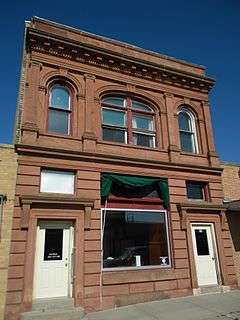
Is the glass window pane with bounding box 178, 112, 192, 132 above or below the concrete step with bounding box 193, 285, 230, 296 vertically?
above

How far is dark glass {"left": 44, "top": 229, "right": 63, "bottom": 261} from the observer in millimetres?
9961

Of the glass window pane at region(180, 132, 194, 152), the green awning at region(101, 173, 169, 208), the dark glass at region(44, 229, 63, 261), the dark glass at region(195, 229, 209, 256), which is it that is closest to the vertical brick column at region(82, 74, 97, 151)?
the green awning at region(101, 173, 169, 208)

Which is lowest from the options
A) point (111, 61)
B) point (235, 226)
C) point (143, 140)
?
point (235, 226)

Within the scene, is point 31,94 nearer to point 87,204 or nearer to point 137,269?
point 87,204

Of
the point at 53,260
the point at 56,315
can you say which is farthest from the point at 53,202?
the point at 56,315

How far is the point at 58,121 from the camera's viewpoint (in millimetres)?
11883

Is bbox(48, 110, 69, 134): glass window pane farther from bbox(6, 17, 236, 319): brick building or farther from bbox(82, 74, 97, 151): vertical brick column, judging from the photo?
bbox(82, 74, 97, 151): vertical brick column

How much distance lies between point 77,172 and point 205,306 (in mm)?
6048

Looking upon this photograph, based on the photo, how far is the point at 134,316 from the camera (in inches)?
353

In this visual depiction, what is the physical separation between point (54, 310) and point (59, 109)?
6.98 meters

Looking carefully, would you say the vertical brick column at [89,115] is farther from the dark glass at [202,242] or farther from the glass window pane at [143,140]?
the dark glass at [202,242]

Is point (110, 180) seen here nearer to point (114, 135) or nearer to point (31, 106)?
point (114, 135)

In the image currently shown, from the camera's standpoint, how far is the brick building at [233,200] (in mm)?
12883

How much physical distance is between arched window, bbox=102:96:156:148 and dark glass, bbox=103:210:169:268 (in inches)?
123
